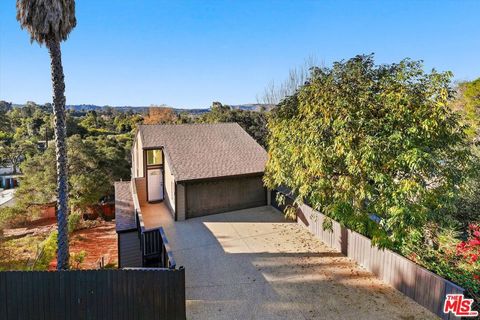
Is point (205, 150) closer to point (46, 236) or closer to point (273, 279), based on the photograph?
point (273, 279)

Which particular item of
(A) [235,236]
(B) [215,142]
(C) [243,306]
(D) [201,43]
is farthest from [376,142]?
(D) [201,43]

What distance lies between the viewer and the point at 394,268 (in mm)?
8945

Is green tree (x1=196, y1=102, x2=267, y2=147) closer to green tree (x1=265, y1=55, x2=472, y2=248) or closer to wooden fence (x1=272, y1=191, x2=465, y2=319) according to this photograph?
wooden fence (x1=272, y1=191, x2=465, y2=319)

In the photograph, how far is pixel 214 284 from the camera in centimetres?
920

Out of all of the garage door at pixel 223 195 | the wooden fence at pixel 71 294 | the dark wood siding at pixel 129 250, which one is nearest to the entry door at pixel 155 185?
the garage door at pixel 223 195

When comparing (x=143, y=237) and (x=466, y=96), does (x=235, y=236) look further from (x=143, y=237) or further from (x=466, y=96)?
(x=466, y=96)

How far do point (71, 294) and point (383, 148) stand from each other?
29.5 feet

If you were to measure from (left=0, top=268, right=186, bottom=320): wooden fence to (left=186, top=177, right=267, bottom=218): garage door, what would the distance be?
8.15m

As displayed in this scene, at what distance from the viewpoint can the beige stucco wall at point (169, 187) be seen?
50.4ft

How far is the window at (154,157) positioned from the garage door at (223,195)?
3.78 m

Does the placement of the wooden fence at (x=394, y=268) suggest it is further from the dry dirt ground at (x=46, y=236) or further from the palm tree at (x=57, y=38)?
the dry dirt ground at (x=46, y=236)

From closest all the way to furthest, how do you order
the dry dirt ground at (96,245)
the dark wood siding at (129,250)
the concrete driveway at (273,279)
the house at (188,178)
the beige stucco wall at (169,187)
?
the concrete driveway at (273,279), the dark wood siding at (129,250), the house at (188,178), the beige stucco wall at (169,187), the dry dirt ground at (96,245)

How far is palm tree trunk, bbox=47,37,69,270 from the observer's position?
32.4 ft

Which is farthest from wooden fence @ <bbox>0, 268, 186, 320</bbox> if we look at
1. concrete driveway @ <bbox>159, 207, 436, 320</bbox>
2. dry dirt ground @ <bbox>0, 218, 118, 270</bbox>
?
dry dirt ground @ <bbox>0, 218, 118, 270</bbox>
